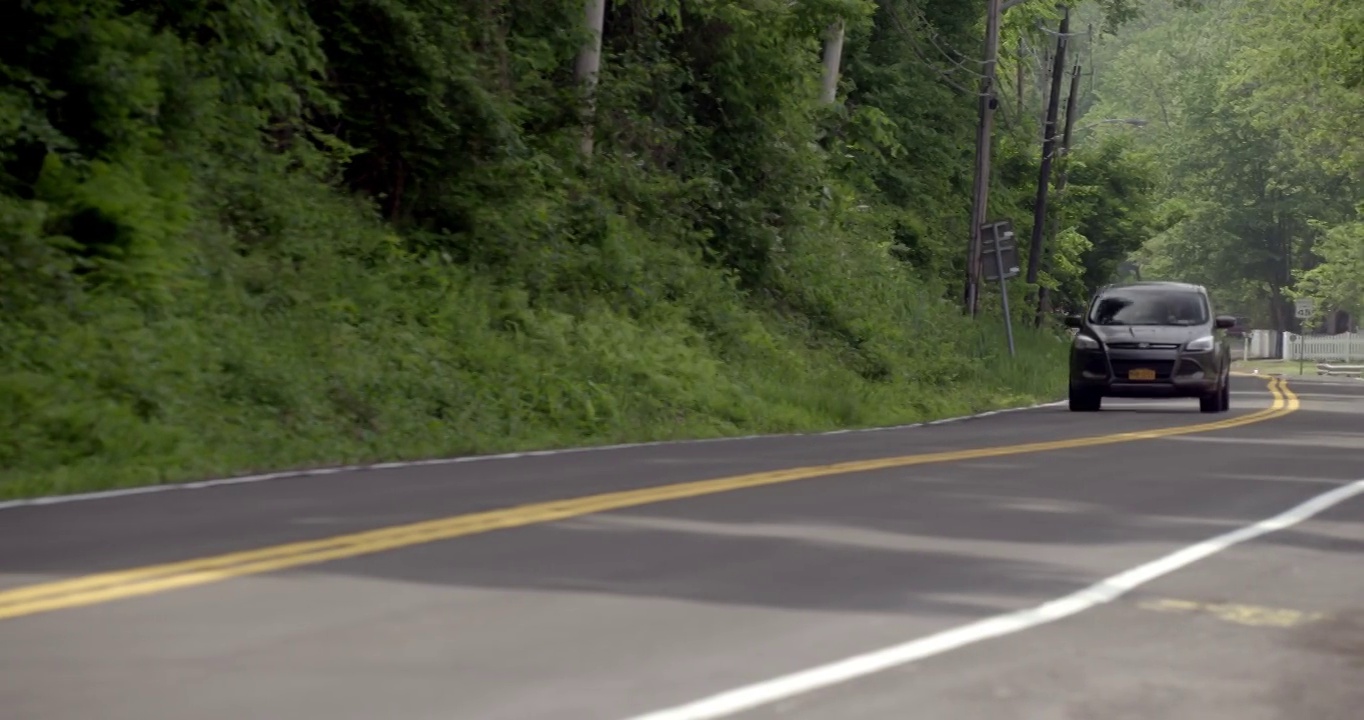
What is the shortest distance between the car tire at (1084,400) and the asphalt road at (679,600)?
581 inches

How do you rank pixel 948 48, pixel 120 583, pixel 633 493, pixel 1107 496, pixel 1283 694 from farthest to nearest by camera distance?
1. pixel 948 48
2. pixel 1107 496
3. pixel 633 493
4. pixel 120 583
5. pixel 1283 694

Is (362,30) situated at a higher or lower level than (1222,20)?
lower

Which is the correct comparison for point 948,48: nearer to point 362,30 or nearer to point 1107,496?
point 362,30

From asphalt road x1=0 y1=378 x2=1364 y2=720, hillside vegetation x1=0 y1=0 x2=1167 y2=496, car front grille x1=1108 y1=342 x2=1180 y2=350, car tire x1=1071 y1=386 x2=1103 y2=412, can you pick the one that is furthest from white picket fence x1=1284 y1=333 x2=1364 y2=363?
asphalt road x1=0 y1=378 x2=1364 y2=720

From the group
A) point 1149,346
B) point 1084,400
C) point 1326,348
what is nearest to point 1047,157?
point 1084,400

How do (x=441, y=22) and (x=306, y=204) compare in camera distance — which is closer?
(x=306, y=204)

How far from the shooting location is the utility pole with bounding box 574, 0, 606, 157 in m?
30.2

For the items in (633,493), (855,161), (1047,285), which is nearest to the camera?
(633,493)

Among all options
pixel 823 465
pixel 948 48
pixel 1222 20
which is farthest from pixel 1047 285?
pixel 1222 20

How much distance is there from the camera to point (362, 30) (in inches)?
1050

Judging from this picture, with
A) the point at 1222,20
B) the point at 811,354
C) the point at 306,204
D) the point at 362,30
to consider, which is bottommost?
the point at 811,354

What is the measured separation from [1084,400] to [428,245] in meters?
9.74

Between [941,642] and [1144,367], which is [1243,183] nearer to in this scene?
[1144,367]

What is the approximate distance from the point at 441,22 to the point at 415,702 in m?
20.8
